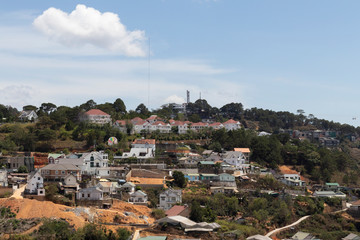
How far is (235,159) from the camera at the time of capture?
51.0 metres

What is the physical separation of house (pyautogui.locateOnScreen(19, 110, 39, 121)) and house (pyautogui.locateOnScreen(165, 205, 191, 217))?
3679 centimetres

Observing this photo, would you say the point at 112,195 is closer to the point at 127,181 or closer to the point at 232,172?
the point at 127,181

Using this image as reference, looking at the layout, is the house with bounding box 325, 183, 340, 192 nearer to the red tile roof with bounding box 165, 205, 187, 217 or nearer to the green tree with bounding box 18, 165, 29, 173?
the red tile roof with bounding box 165, 205, 187, 217

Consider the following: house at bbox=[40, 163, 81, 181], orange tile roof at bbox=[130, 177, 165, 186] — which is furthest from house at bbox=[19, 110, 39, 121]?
house at bbox=[40, 163, 81, 181]

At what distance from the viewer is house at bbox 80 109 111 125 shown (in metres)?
→ 63.1

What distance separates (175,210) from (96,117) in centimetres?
3063

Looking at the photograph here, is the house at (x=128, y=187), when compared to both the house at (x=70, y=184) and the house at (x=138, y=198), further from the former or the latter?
the house at (x=70, y=184)

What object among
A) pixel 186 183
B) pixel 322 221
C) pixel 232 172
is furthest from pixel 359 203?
pixel 186 183

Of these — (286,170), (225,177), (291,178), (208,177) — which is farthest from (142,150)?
(286,170)

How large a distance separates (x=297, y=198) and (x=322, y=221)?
362 cm

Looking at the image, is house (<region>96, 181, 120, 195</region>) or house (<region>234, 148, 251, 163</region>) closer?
house (<region>96, 181, 120, 195</region>)

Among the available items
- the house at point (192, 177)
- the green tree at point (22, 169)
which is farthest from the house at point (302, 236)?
the green tree at point (22, 169)

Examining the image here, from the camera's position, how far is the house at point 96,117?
63.1 metres

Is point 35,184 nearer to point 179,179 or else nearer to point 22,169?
point 22,169
